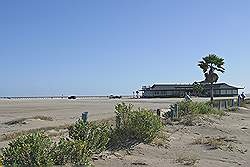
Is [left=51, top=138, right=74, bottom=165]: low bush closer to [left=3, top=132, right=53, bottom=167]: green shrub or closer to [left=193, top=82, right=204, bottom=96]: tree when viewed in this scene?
[left=3, top=132, right=53, bottom=167]: green shrub

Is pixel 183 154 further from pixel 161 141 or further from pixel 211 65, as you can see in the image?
pixel 211 65

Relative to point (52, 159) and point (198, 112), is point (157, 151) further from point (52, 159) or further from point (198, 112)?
point (198, 112)

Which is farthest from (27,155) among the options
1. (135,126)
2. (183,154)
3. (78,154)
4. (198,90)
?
(198,90)

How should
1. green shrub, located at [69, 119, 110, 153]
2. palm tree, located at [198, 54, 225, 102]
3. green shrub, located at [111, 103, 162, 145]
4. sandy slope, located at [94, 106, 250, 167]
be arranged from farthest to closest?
palm tree, located at [198, 54, 225, 102] → green shrub, located at [111, 103, 162, 145] → sandy slope, located at [94, 106, 250, 167] → green shrub, located at [69, 119, 110, 153]

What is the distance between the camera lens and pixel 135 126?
11758 millimetres

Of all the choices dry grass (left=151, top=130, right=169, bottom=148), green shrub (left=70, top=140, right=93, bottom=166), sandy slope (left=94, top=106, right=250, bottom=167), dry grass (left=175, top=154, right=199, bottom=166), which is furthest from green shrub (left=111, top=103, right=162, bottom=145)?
green shrub (left=70, top=140, right=93, bottom=166)

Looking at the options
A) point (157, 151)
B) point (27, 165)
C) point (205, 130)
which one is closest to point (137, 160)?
point (157, 151)

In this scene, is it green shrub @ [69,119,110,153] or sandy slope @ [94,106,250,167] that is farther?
sandy slope @ [94,106,250,167]

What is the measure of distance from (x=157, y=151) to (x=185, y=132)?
14.6ft

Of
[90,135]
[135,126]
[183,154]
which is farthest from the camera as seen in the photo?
[135,126]

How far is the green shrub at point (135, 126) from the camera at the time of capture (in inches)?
458

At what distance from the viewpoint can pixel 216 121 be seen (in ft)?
65.4

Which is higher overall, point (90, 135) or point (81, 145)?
point (90, 135)

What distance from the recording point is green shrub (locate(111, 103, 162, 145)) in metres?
11.6
